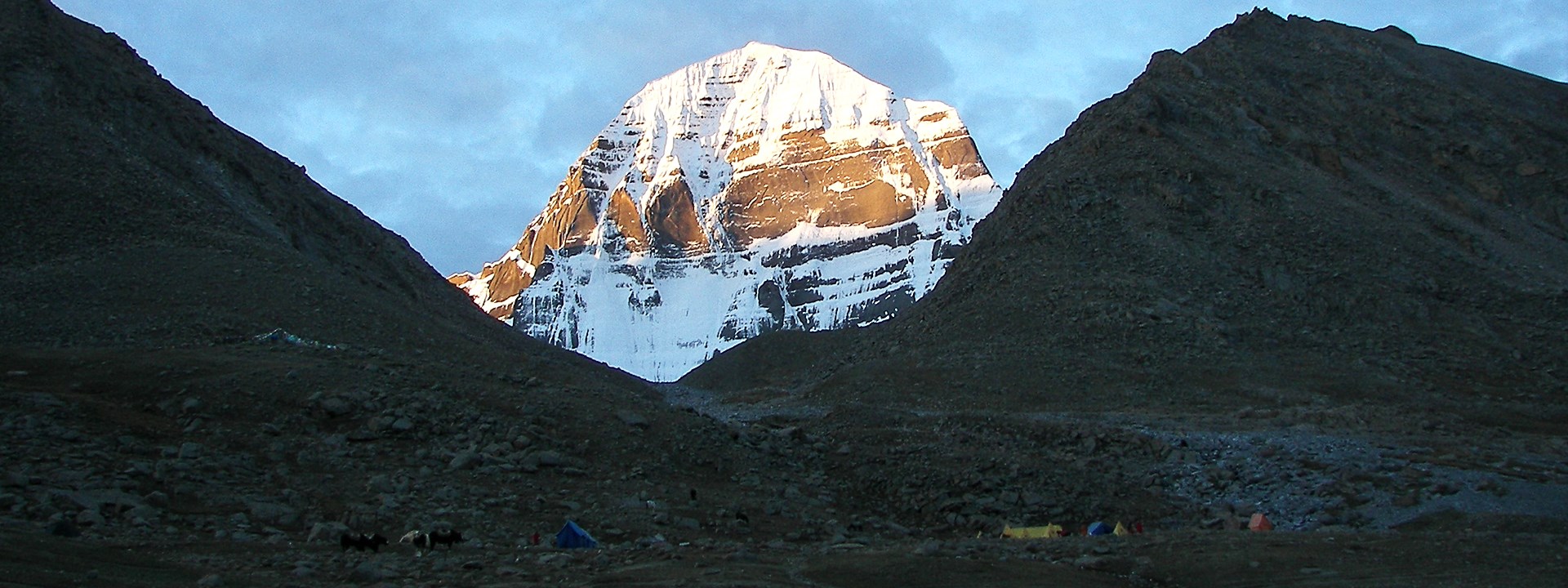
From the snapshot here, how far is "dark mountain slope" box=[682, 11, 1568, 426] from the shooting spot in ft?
153

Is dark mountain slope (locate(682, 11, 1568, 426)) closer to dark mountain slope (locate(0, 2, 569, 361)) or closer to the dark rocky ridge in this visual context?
the dark rocky ridge

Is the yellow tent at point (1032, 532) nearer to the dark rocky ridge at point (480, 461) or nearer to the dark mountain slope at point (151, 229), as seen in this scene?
the dark rocky ridge at point (480, 461)

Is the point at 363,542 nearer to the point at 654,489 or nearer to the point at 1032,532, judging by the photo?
the point at 654,489

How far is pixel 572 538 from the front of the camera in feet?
64.3

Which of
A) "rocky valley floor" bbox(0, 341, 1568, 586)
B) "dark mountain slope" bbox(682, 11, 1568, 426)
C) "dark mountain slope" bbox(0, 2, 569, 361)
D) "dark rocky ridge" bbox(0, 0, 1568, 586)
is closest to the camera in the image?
"rocky valley floor" bbox(0, 341, 1568, 586)

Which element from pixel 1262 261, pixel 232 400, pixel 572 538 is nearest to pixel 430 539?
pixel 572 538

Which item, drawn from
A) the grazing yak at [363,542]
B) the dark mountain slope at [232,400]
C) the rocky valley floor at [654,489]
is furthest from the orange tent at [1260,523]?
the grazing yak at [363,542]

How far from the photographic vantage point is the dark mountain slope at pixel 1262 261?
46547mm

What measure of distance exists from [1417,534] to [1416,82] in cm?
6176

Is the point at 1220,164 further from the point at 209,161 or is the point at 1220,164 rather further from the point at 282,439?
the point at 282,439

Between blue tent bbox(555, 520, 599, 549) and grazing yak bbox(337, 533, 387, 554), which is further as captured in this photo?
blue tent bbox(555, 520, 599, 549)

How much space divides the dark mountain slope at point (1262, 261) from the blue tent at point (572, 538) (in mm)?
27482

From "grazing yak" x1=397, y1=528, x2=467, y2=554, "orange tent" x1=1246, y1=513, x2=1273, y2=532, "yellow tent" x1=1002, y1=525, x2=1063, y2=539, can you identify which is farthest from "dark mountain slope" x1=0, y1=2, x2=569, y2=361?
"orange tent" x1=1246, y1=513, x2=1273, y2=532

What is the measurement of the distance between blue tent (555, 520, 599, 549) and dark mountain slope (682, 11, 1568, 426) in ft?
90.2
